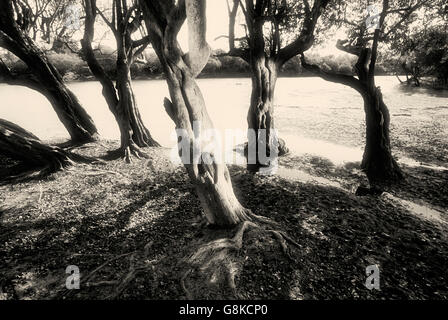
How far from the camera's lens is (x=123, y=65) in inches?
409

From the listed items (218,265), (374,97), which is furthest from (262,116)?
(218,265)

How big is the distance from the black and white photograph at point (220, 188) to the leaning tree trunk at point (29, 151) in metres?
0.04

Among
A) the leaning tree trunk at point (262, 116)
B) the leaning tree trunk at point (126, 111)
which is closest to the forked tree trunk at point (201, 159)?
the leaning tree trunk at point (262, 116)

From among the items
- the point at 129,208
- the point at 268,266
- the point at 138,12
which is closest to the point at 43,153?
the point at 129,208

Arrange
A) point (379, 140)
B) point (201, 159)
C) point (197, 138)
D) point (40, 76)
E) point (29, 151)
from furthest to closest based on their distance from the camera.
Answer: point (40, 76), point (379, 140), point (29, 151), point (201, 159), point (197, 138)

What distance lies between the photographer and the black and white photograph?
180 inches

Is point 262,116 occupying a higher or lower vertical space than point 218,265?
higher

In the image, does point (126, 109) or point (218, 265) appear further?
point (126, 109)

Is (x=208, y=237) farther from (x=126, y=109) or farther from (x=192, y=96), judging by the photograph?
(x=126, y=109)

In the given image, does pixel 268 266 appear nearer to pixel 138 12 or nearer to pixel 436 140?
pixel 138 12

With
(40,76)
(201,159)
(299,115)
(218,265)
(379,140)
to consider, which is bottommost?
(218,265)

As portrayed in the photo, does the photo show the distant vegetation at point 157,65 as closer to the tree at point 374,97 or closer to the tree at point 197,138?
the tree at point 374,97

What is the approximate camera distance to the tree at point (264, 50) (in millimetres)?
8836

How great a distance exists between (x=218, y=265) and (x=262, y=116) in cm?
610
